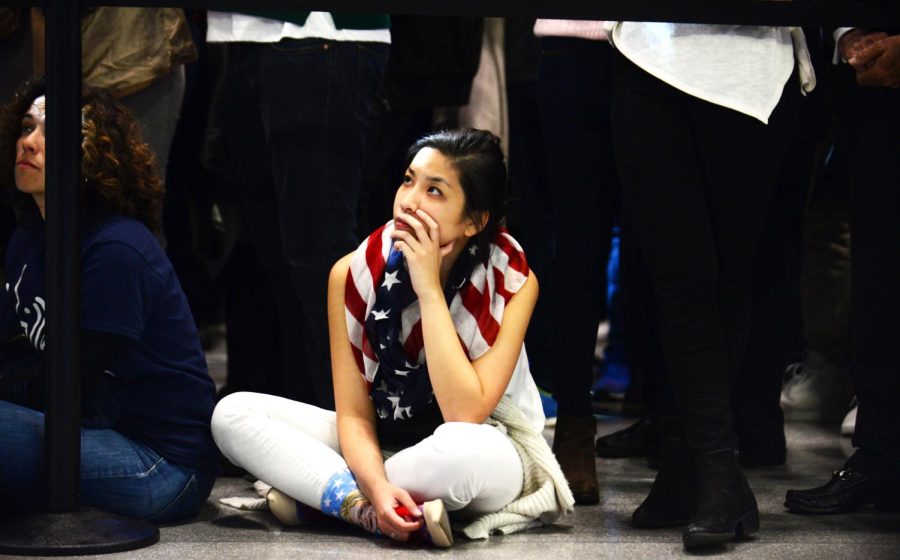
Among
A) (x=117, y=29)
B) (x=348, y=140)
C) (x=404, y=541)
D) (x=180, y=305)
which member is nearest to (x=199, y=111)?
(x=117, y=29)

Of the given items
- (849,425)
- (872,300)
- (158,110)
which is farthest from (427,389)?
(849,425)

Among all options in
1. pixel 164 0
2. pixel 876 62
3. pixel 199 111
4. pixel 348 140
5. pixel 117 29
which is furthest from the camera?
pixel 199 111

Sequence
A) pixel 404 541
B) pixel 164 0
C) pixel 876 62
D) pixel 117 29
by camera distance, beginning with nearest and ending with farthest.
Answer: pixel 164 0, pixel 404 541, pixel 876 62, pixel 117 29

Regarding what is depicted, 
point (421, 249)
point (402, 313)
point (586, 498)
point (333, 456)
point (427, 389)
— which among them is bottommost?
point (586, 498)

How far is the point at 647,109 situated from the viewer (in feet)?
6.98

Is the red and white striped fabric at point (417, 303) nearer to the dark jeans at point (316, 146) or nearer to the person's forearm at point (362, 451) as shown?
the person's forearm at point (362, 451)

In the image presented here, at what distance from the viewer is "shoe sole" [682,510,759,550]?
6.52 feet

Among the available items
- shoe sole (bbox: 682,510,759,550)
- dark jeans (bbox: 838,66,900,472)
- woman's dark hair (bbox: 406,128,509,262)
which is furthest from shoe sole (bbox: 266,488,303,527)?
dark jeans (bbox: 838,66,900,472)

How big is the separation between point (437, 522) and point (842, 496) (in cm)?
76

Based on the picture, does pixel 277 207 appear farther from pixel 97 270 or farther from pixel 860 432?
pixel 860 432

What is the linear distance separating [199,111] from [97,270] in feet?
3.86

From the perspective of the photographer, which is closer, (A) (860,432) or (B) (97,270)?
(B) (97,270)

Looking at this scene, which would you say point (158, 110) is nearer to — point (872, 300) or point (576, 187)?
point (576, 187)

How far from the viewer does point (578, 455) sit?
245 cm
